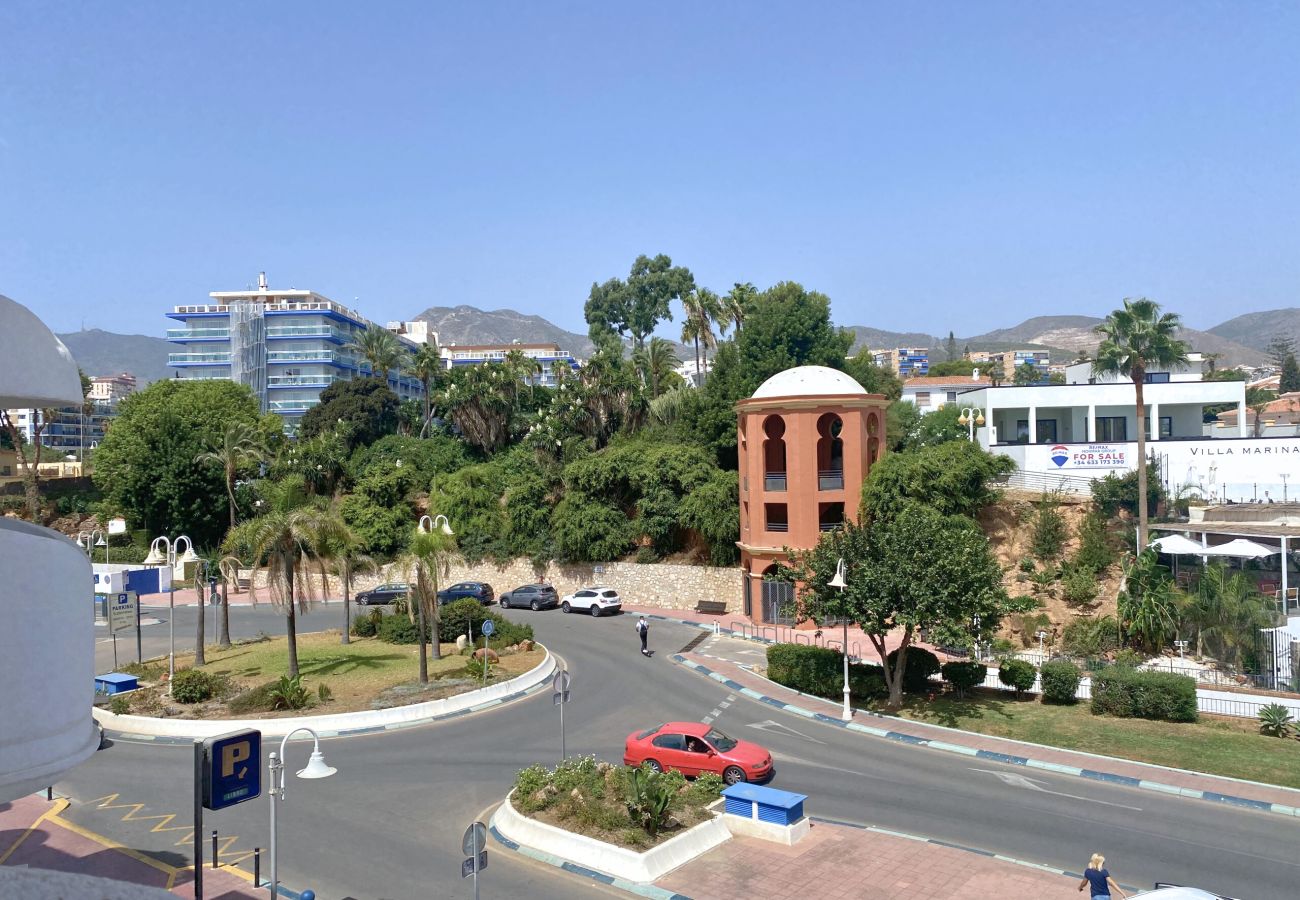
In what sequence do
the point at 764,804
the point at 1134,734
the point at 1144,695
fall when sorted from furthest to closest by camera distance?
the point at 1144,695 → the point at 1134,734 → the point at 764,804

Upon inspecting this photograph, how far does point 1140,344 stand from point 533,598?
28.2 metres

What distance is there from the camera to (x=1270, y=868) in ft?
48.6

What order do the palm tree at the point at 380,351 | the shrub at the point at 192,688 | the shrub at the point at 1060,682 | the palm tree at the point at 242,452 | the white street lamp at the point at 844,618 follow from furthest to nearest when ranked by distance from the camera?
the palm tree at the point at 380,351 < the palm tree at the point at 242,452 < the shrub at the point at 192,688 < the shrub at the point at 1060,682 < the white street lamp at the point at 844,618

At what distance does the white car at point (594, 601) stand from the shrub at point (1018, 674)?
20.2 m

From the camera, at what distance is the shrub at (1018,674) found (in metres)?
26.1

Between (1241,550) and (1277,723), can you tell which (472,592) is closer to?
(1241,550)

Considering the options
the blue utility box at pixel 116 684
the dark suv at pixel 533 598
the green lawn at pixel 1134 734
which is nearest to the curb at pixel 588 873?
the green lawn at pixel 1134 734

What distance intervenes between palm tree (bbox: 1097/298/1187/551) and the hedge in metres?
14.9

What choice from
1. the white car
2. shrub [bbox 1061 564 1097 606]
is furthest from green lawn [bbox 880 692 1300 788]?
the white car

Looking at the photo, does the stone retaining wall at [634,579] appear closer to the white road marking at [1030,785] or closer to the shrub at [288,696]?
the shrub at [288,696]

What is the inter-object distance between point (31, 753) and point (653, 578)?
40.1 m

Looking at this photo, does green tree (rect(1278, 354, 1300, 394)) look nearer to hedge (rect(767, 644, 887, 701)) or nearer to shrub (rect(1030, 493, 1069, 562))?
shrub (rect(1030, 493, 1069, 562))

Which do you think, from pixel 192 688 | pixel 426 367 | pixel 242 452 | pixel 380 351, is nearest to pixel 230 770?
pixel 192 688

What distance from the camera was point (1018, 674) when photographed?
26062 mm
